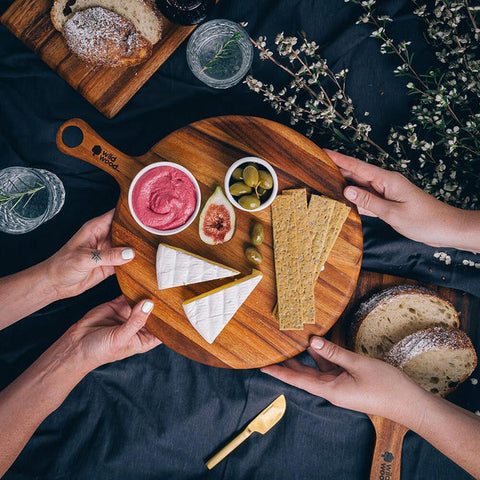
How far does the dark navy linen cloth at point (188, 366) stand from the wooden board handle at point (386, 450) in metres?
0.08

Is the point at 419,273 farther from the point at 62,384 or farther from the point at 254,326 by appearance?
the point at 62,384

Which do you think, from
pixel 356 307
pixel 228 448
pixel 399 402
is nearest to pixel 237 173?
pixel 356 307

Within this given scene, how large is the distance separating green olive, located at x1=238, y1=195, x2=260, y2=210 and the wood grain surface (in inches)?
40.8

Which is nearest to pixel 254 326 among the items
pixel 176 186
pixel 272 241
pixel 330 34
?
pixel 272 241

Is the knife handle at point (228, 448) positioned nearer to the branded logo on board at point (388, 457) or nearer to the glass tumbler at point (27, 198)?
the branded logo on board at point (388, 457)

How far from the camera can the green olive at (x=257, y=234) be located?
7.23 ft

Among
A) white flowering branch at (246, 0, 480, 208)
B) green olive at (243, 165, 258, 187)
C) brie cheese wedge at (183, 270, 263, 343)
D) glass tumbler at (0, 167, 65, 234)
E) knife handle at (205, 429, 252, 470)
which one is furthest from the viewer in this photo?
knife handle at (205, 429, 252, 470)

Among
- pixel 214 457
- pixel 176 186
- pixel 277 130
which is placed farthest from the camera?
pixel 214 457

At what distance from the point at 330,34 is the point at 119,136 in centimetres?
148

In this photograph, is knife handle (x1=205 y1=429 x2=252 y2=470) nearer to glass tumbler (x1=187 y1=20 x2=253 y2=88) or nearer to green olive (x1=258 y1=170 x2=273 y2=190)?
green olive (x1=258 y1=170 x2=273 y2=190)

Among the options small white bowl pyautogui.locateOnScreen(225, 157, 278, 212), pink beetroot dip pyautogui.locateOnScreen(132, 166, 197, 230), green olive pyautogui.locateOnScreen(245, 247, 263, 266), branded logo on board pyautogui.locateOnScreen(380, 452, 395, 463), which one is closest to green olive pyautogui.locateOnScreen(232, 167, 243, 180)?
small white bowl pyautogui.locateOnScreen(225, 157, 278, 212)

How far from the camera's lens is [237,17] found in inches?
101

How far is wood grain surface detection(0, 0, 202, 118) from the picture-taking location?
2457 mm

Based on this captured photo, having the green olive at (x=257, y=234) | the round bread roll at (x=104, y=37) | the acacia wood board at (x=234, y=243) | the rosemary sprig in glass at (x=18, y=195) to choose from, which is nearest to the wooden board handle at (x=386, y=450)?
the acacia wood board at (x=234, y=243)
